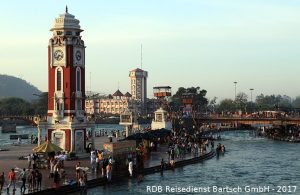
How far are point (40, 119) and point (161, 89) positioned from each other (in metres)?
68.8

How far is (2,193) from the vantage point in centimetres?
3750

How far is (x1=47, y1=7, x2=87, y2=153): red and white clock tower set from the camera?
60.2m

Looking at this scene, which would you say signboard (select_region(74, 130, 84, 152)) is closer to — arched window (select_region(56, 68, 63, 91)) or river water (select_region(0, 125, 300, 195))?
arched window (select_region(56, 68, 63, 91))

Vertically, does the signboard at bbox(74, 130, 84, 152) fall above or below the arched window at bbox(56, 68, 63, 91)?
below

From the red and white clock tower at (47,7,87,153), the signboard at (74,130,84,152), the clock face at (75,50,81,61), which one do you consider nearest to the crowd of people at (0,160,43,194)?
the signboard at (74,130,84,152)

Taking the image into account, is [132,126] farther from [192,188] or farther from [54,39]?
[192,188]

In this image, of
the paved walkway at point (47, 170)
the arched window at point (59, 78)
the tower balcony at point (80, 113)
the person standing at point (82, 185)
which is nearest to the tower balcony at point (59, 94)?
the arched window at point (59, 78)

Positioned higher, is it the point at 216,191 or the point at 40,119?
the point at 40,119

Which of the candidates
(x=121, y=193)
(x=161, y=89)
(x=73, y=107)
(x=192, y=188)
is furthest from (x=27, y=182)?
(x=161, y=89)

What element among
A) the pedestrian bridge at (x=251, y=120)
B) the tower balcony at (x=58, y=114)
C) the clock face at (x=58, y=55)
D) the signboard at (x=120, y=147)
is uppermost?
the clock face at (x=58, y=55)

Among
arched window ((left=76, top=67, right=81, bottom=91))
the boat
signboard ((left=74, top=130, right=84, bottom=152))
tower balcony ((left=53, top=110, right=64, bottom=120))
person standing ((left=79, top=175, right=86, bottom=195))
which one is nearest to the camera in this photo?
person standing ((left=79, top=175, right=86, bottom=195))

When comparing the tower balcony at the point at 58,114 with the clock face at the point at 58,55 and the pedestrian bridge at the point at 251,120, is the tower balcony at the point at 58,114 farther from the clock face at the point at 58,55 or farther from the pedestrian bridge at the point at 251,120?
the pedestrian bridge at the point at 251,120

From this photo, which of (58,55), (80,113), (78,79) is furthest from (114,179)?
(58,55)

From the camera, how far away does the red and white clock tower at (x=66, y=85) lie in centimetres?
6022
